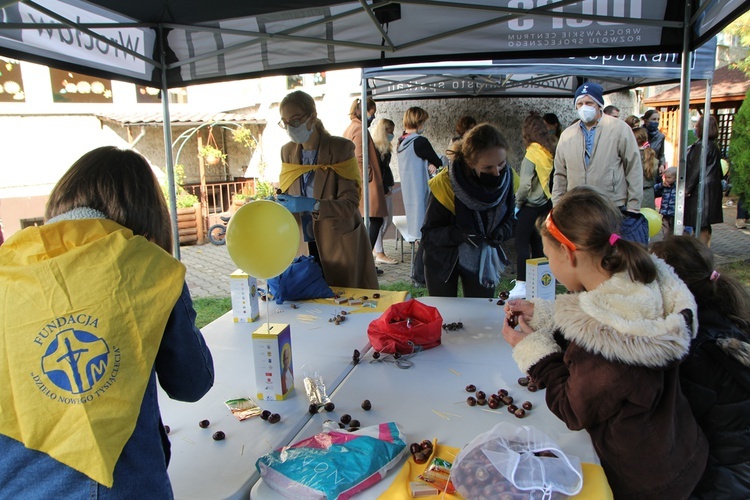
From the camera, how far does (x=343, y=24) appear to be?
10.6 feet

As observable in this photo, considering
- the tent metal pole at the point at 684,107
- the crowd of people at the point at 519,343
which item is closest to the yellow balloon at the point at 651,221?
the tent metal pole at the point at 684,107

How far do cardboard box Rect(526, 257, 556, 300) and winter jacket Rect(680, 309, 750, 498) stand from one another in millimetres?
940

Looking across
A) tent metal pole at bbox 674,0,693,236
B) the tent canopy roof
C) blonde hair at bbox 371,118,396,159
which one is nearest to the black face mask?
the tent canopy roof

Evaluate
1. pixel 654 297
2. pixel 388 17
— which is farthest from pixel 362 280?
pixel 654 297

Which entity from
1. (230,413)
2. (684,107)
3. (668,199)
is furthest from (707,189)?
(230,413)

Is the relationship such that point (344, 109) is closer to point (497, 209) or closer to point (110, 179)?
point (497, 209)

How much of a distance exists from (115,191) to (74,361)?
0.38 meters

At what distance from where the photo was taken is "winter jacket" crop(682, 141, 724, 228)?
691 cm

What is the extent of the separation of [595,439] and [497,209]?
1.70 metres

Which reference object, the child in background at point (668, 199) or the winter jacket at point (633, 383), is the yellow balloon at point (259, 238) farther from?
the child in background at point (668, 199)

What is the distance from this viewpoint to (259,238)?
81.6 inches

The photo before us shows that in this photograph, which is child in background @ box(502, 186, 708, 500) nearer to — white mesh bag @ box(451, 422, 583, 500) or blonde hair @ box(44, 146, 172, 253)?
white mesh bag @ box(451, 422, 583, 500)

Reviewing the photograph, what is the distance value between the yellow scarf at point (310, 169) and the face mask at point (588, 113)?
2130mm

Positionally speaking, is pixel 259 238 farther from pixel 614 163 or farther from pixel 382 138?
pixel 382 138
